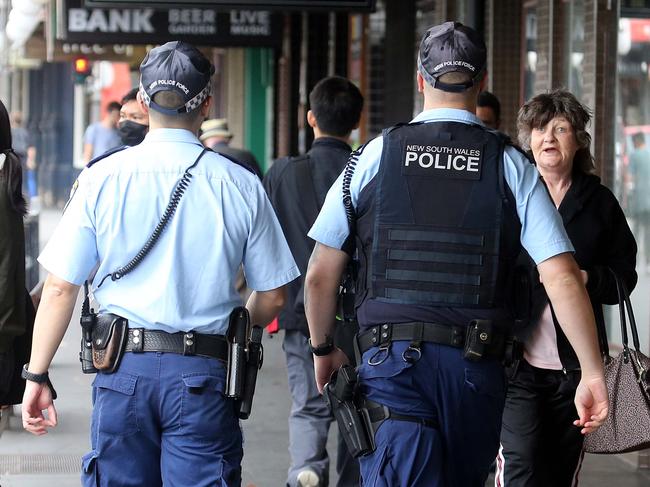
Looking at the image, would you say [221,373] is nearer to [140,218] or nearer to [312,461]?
[140,218]

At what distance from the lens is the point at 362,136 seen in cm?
1445

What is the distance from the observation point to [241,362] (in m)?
4.15

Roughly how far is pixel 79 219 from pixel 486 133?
4.28ft

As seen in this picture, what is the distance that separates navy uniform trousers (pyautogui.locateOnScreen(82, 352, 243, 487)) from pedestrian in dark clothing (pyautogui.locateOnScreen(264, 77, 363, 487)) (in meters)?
2.14

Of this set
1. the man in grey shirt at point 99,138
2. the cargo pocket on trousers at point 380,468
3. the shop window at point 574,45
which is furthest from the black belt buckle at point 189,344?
the man in grey shirt at point 99,138

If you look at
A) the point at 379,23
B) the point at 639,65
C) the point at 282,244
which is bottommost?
the point at 282,244

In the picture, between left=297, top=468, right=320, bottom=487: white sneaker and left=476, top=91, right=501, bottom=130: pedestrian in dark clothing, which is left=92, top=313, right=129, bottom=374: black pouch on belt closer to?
left=297, top=468, right=320, bottom=487: white sneaker

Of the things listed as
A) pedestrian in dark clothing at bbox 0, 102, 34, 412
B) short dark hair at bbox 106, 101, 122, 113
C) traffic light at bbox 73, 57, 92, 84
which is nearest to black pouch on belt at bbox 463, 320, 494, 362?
pedestrian in dark clothing at bbox 0, 102, 34, 412

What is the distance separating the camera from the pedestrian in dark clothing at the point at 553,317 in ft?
16.5

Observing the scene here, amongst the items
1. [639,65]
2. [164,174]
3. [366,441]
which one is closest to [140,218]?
[164,174]

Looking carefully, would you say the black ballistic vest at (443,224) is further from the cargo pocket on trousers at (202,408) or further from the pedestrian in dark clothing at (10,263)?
the pedestrian in dark clothing at (10,263)

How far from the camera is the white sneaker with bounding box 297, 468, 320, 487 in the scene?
20.5ft

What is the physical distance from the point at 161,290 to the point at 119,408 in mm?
383

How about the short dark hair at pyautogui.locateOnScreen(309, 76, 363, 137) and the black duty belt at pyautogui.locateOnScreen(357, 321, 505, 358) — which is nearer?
the black duty belt at pyautogui.locateOnScreen(357, 321, 505, 358)
